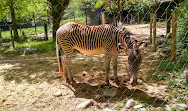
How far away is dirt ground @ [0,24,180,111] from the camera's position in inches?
126

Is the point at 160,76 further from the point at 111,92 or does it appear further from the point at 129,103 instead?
the point at 129,103

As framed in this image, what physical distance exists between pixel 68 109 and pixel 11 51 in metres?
6.18

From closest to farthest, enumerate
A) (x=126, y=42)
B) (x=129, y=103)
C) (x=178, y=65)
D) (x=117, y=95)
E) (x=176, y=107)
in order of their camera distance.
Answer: (x=176, y=107)
(x=129, y=103)
(x=117, y=95)
(x=126, y=42)
(x=178, y=65)

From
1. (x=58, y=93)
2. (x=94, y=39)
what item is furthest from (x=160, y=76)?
(x=58, y=93)

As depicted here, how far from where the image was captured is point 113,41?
12.6 feet

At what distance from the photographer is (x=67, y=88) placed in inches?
154

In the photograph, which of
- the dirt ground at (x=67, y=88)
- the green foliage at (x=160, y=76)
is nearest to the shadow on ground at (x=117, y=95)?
the dirt ground at (x=67, y=88)

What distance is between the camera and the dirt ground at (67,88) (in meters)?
3.20

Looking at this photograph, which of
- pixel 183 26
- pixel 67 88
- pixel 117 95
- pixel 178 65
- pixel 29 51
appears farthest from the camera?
pixel 29 51

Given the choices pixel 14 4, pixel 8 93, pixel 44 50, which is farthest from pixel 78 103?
pixel 14 4

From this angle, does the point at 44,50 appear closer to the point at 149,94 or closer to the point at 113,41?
the point at 113,41

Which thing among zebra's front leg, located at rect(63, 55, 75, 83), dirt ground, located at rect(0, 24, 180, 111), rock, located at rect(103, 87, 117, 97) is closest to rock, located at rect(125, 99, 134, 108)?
dirt ground, located at rect(0, 24, 180, 111)

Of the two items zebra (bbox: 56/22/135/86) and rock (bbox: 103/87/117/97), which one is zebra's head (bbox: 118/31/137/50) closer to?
zebra (bbox: 56/22/135/86)

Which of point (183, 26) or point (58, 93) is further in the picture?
point (183, 26)
